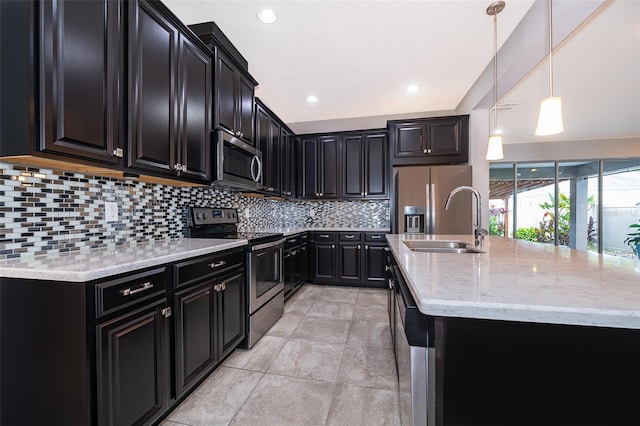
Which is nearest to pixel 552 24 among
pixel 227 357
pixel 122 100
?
pixel 122 100

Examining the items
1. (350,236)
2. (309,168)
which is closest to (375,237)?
(350,236)

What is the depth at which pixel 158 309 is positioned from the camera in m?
1.30

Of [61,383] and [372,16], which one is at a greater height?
[372,16]

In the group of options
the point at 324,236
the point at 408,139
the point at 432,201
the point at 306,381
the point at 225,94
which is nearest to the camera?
the point at 306,381

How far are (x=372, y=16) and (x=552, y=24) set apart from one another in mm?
1270

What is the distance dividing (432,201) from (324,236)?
1618 mm

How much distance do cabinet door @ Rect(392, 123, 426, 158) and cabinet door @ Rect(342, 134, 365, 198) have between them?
1.73 feet

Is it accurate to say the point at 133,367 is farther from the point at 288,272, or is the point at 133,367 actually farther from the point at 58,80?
the point at 288,272

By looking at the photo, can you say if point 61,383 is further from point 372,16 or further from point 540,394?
point 372,16

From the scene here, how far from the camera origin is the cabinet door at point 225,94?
213 centimetres

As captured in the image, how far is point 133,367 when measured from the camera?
1.16 metres

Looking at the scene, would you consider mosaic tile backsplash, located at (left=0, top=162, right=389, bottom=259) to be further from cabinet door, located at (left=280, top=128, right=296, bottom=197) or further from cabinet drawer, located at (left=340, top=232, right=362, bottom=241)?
cabinet drawer, located at (left=340, top=232, right=362, bottom=241)

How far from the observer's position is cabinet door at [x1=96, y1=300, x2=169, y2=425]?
1.04 m

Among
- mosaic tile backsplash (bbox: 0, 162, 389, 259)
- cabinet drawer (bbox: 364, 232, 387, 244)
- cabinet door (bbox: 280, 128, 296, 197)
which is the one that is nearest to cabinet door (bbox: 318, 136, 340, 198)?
cabinet door (bbox: 280, 128, 296, 197)
